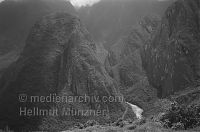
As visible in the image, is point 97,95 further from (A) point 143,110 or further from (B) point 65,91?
(A) point 143,110

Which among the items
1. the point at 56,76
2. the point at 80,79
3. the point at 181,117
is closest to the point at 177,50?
the point at 80,79

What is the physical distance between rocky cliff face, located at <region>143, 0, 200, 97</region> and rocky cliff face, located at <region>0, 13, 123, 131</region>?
3244 cm

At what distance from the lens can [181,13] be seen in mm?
168125

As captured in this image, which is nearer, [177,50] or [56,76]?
[56,76]

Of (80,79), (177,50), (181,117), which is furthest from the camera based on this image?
(177,50)

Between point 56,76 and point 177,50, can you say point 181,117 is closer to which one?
point 56,76

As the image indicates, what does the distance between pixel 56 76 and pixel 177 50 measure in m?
54.2

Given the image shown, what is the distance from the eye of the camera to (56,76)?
131 m

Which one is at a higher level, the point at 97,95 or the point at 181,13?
the point at 181,13

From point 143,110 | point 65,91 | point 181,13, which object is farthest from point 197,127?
point 181,13

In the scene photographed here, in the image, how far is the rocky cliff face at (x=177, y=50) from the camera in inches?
6058

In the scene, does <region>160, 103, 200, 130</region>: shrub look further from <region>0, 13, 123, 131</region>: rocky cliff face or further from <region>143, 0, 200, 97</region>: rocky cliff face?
<region>143, 0, 200, 97</region>: rocky cliff face

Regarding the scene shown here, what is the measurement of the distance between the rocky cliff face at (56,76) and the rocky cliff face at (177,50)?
1277 inches

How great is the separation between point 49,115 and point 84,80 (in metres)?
20.9
